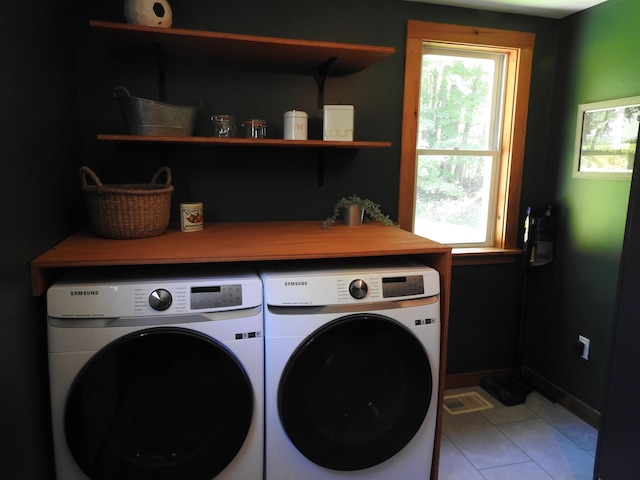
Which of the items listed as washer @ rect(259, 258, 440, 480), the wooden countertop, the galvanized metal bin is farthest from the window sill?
the galvanized metal bin

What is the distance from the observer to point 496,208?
8.67 ft

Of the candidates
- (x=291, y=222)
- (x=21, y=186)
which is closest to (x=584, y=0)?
(x=291, y=222)

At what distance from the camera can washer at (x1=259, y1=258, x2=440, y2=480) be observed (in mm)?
1526

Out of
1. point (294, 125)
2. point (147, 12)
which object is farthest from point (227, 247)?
point (147, 12)

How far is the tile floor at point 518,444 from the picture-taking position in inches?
76.4

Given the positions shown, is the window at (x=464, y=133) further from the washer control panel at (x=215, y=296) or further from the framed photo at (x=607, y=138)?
the washer control panel at (x=215, y=296)

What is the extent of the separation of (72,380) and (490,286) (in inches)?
86.3

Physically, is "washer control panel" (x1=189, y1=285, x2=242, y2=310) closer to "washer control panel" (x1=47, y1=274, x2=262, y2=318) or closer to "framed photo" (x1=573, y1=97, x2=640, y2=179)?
"washer control panel" (x1=47, y1=274, x2=262, y2=318)

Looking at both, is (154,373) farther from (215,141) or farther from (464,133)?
(464,133)

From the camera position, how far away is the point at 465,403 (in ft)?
8.14

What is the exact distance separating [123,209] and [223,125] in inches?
23.3

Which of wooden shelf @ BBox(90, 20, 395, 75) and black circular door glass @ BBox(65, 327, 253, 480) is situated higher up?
wooden shelf @ BBox(90, 20, 395, 75)

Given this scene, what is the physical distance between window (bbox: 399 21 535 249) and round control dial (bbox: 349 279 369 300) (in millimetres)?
924

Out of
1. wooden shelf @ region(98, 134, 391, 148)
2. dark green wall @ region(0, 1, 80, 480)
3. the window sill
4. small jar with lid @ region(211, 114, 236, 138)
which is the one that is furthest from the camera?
the window sill
